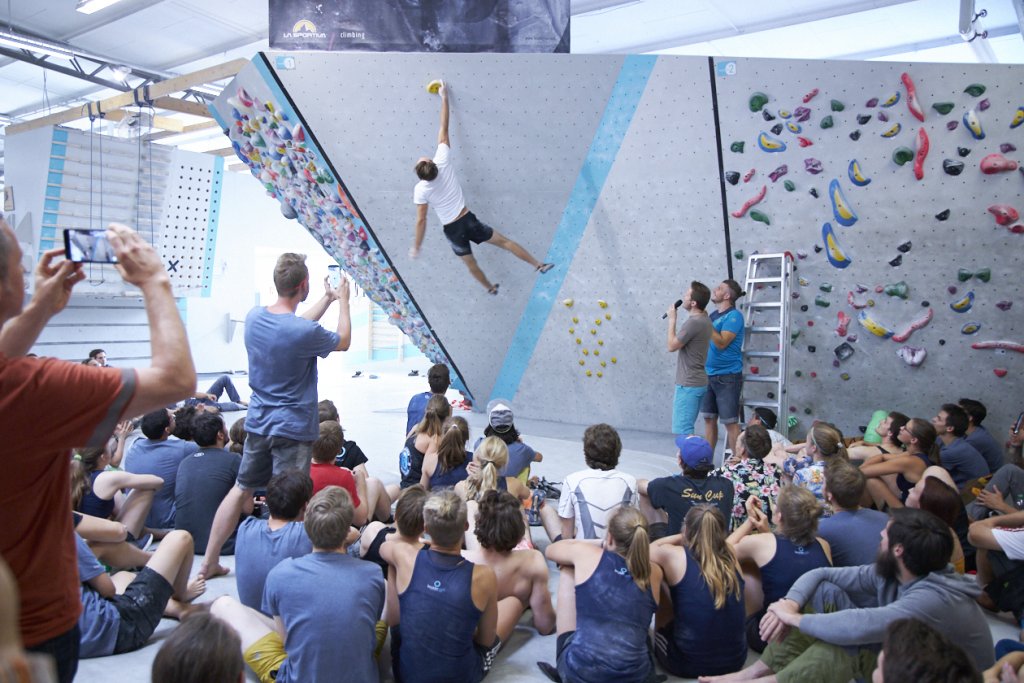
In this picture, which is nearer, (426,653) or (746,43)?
(426,653)

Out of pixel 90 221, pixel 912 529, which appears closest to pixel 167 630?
pixel 912 529

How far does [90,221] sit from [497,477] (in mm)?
8358

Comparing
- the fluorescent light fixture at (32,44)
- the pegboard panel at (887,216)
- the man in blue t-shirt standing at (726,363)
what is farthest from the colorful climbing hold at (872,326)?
the fluorescent light fixture at (32,44)

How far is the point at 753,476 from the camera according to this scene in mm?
3770

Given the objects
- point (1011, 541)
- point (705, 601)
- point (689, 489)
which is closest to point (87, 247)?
point (705, 601)

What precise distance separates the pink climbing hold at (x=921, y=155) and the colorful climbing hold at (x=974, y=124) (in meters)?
0.25

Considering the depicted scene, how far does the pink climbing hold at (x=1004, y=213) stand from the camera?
514cm

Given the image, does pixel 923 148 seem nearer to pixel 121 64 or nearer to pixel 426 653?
pixel 426 653

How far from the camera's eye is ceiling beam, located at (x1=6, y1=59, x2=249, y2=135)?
789cm

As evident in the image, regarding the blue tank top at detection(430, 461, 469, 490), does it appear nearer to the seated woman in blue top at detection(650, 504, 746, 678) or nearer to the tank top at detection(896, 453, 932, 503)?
the seated woman in blue top at detection(650, 504, 746, 678)

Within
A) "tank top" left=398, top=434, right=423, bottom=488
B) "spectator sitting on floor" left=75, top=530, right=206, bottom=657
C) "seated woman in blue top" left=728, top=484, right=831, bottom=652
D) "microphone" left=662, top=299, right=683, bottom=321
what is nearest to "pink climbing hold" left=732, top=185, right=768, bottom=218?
"microphone" left=662, top=299, right=683, bottom=321

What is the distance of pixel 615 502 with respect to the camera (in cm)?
344

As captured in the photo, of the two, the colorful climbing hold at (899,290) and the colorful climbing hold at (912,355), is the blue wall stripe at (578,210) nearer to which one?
the colorful climbing hold at (899,290)

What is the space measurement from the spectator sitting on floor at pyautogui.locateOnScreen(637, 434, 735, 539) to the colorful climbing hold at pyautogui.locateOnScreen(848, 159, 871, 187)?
3.01 m
